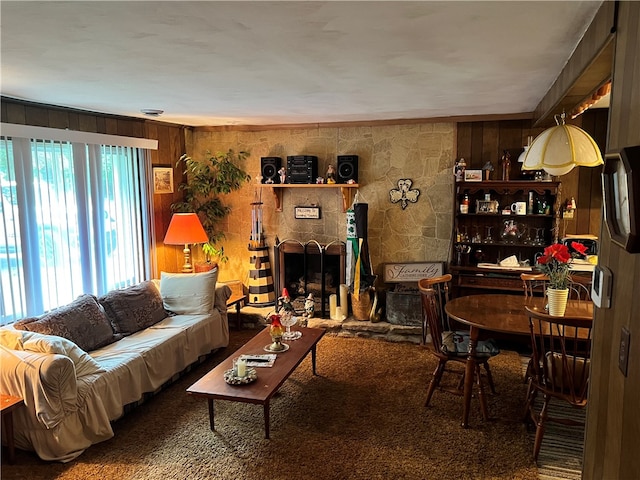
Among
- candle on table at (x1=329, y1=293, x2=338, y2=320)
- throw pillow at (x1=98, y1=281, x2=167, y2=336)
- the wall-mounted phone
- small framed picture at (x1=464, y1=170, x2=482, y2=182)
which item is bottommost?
candle on table at (x1=329, y1=293, x2=338, y2=320)

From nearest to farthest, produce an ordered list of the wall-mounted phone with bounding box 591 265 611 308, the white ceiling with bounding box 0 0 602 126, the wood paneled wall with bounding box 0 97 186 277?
the wall-mounted phone with bounding box 591 265 611 308
the white ceiling with bounding box 0 0 602 126
the wood paneled wall with bounding box 0 97 186 277

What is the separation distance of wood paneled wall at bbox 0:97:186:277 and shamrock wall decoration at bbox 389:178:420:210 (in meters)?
2.59

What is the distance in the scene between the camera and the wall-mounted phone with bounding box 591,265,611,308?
150 cm

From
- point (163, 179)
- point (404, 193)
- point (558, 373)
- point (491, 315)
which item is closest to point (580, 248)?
point (491, 315)

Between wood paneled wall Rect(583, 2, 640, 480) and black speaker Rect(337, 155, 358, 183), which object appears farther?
black speaker Rect(337, 155, 358, 183)

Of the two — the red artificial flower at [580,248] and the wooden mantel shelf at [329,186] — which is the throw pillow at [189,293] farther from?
the red artificial flower at [580,248]

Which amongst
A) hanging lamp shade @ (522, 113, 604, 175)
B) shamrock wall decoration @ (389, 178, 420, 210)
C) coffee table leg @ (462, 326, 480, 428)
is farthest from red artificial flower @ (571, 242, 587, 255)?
shamrock wall decoration @ (389, 178, 420, 210)

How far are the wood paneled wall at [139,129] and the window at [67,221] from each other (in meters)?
0.17

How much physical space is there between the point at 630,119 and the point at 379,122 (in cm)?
398

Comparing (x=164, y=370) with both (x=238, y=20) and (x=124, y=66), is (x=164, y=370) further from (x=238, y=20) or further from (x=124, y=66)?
(x=238, y=20)

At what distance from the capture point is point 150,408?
351cm

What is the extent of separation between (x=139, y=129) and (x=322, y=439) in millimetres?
3680

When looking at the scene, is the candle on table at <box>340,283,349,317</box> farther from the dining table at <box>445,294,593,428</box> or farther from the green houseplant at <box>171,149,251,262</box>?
the dining table at <box>445,294,593,428</box>

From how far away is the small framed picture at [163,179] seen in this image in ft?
17.1
